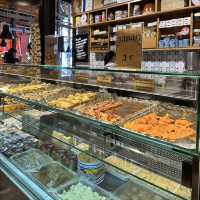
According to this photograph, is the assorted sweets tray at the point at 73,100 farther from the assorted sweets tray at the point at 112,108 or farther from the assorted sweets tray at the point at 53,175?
the assorted sweets tray at the point at 53,175

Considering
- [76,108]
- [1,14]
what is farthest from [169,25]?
[1,14]

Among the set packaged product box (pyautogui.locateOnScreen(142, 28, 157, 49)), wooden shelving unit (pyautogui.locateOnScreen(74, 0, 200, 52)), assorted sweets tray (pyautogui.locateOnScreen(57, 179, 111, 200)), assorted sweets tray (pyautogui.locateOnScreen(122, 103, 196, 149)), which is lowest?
assorted sweets tray (pyautogui.locateOnScreen(57, 179, 111, 200))

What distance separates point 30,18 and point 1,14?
1126mm

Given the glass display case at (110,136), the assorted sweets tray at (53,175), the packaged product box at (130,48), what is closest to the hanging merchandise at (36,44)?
the glass display case at (110,136)

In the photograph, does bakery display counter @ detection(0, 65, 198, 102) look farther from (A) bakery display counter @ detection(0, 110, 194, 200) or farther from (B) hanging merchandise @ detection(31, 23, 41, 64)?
(B) hanging merchandise @ detection(31, 23, 41, 64)

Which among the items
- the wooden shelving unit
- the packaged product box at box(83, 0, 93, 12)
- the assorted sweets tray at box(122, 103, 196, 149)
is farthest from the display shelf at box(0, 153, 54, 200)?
the packaged product box at box(83, 0, 93, 12)

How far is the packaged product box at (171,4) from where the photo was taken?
12.3 feet

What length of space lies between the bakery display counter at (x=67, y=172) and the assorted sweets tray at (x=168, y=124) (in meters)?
0.35

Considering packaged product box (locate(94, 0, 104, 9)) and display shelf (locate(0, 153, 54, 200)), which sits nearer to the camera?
display shelf (locate(0, 153, 54, 200))

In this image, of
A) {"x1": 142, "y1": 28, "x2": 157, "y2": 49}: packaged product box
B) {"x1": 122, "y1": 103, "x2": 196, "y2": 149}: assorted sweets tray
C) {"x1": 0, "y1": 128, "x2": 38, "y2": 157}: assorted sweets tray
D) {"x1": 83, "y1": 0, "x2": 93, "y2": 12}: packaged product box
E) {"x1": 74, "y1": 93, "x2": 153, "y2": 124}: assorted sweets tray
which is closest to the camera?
{"x1": 122, "y1": 103, "x2": 196, "y2": 149}: assorted sweets tray

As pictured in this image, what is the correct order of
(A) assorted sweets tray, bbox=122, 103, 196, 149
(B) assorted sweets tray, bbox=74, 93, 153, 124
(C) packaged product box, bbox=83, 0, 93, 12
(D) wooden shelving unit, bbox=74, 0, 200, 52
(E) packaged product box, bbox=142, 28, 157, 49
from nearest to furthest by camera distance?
(A) assorted sweets tray, bbox=122, 103, 196, 149 < (B) assorted sweets tray, bbox=74, 93, 153, 124 < (D) wooden shelving unit, bbox=74, 0, 200, 52 < (E) packaged product box, bbox=142, 28, 157, 49 < (C) packaged product box, bbox=83, 0, 93, 12

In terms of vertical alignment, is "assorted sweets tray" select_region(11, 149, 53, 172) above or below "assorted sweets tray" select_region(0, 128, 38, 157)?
below

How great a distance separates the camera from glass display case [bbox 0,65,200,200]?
4.00ft

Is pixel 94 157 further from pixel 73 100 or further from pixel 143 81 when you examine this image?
pixel 143 81
